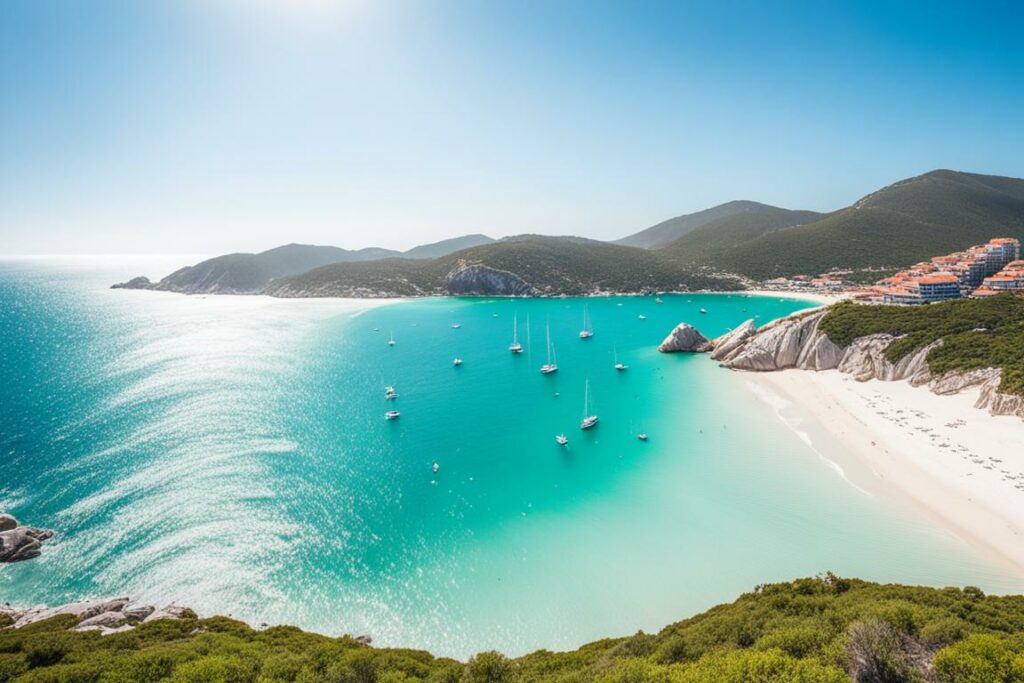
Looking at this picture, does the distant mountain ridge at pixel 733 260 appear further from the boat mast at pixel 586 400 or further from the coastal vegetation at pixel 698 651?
the coastal vegetation at pixel 698 651

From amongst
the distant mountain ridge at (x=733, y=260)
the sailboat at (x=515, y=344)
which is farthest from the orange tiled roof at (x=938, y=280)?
the distant mountain ridge at (x=733, y=260)

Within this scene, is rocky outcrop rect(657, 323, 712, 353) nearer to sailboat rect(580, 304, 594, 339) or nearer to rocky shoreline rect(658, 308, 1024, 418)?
rocky shoreline rect(658, 308, 1024, 418)

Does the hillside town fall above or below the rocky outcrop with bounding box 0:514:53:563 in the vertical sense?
above

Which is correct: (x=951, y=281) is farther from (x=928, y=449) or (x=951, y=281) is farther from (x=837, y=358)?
(x=928, y=449)

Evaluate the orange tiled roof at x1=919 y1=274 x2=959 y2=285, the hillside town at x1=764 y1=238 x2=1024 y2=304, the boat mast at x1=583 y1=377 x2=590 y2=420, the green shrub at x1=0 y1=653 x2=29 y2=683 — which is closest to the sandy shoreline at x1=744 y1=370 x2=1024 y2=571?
the boat mast at x1=583 y1=377 x2=590 y2=420

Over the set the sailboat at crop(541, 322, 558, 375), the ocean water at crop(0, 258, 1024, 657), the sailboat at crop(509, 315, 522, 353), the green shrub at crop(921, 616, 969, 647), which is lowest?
the ocean water at crop(0, 258, 1024, 657)

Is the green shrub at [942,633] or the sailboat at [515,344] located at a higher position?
the green shrub at [942,633]

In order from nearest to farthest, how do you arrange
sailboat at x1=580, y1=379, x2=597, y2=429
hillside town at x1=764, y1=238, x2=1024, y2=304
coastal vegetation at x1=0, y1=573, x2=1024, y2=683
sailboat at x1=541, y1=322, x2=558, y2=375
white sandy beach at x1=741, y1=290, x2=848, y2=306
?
coastal vegetation at x1=0, y1=573, x2=1024, y2=683
sailboat at x1=580, y1=379, x2=597, y2=429
sailboat at x1=541, y1=322, x2=558, y2=375
hillside town at x1=764, y1=238, x2=1024, y2=304
white sandy beach at x1=741, y1=290, x2=848, y2=306
